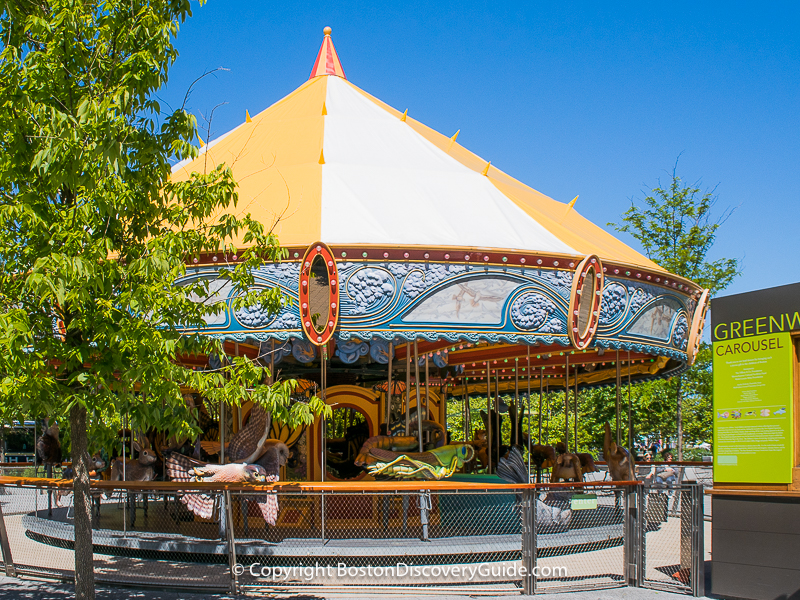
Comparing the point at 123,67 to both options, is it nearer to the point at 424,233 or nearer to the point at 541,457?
the point at 424,233

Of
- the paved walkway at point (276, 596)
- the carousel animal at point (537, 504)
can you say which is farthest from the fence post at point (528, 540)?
the carousel animal at point (537, 504)

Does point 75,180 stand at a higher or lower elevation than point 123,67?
lower

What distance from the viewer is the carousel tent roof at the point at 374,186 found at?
1061 cm

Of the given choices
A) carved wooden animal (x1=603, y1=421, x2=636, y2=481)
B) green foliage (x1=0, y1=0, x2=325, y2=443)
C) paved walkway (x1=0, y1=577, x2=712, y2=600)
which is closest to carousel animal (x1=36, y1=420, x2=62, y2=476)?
paved walkway (x1=0, y1=577, x2=712, y2=600)

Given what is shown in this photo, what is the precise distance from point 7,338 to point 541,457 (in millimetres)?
12804

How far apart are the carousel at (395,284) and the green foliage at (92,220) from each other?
0.94 m

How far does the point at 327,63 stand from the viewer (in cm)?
1658

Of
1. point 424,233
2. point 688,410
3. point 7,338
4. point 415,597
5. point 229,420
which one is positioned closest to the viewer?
point 7,338

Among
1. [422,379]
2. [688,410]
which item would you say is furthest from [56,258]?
[688,410]

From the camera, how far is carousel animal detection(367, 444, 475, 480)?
1059 cm

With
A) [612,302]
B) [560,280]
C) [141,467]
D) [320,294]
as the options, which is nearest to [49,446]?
[141,467]

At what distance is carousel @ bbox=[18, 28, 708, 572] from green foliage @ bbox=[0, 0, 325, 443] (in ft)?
3.08

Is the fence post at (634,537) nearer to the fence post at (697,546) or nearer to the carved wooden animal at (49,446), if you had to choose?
the fence post at (697,546)

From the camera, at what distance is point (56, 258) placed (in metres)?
5.61
